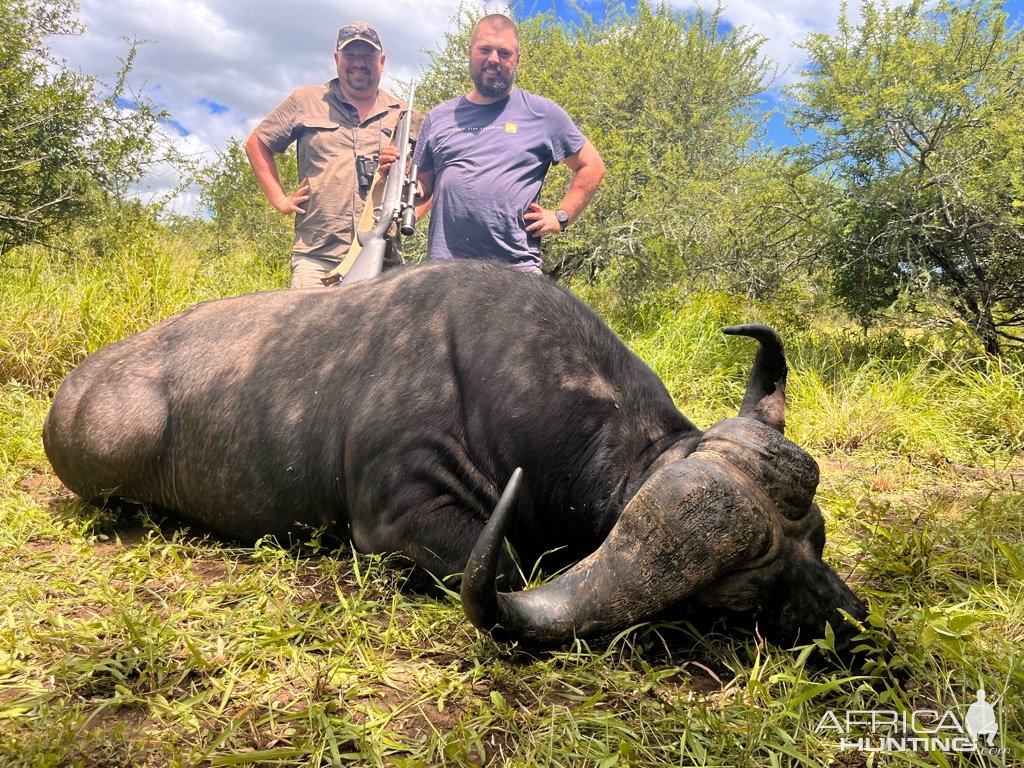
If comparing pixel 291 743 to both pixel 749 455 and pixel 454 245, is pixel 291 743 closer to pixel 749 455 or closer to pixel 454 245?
pixel 749 455

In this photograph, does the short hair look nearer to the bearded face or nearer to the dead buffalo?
the bearded face

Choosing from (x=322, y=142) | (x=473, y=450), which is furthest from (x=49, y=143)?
(x=473, y=450)

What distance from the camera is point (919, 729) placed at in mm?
A: 1858

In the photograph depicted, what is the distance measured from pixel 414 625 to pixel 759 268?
24.5 feet

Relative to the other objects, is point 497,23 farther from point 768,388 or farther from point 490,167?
point 768,388

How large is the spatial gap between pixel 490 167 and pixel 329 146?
2.24 metres

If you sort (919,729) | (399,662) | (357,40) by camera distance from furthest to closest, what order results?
(357,40)
(399,662)
(919,729)

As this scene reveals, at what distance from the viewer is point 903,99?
6.52 m

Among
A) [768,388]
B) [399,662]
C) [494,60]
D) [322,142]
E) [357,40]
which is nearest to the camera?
[399,662]

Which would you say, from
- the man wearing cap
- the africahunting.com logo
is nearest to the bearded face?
the man wearing cap

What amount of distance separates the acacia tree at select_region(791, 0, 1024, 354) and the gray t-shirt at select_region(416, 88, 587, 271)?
3148 mm

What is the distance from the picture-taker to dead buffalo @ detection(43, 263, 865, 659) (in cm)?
207

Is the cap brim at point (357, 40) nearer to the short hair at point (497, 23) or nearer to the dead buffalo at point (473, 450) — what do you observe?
the short hair at point (497, 23)

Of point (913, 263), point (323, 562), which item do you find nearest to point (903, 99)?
point (913, 263)
